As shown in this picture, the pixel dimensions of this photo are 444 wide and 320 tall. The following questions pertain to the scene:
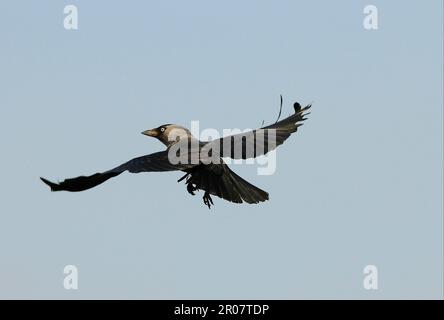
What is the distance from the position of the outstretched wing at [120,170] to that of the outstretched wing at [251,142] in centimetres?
74

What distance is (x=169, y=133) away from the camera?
58.2 feet

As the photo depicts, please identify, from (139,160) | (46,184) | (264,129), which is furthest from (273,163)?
(46,184)

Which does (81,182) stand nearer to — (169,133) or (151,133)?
(169,133)

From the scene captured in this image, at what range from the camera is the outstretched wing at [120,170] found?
49.1ft

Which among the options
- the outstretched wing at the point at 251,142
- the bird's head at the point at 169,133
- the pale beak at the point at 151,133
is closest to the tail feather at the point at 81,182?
the outstretched wing at the point at 251,142

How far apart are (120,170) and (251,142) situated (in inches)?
85.7

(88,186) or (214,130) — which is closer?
(88,186)

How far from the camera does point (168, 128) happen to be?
17.8 meters

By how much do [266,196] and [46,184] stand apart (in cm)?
380

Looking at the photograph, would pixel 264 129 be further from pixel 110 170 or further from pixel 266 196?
pixel 110 170

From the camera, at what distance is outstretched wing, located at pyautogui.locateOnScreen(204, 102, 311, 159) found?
52.2ft

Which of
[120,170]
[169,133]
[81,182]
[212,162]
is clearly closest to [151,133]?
[169,133]
